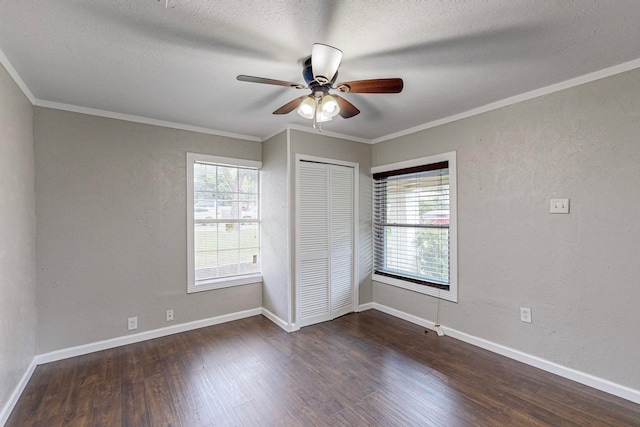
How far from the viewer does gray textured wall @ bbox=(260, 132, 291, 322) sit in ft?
11.4

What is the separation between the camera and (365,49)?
6.15 feet

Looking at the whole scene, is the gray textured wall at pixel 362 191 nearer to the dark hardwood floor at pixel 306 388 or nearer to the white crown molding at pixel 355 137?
the white crown molding at pixel 355 137

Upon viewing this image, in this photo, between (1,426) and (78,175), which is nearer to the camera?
(1,426)

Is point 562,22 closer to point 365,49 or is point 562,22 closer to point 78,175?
point 365,49

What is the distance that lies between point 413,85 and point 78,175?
3198 millimetres

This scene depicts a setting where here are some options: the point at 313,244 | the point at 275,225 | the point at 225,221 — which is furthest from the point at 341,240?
the point at 225,221

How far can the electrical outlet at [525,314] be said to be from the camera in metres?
2.58

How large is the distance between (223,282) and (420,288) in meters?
2.40

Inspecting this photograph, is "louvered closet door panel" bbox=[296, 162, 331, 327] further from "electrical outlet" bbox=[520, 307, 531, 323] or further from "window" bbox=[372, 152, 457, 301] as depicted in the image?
"electrical outlet" bbox=[520, 307, 531, 323]

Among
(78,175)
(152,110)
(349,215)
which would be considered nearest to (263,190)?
(349,215)

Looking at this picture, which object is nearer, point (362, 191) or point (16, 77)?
point (16, 77)

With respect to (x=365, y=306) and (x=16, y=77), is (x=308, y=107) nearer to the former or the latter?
(x=16, y=77)

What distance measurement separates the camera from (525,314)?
8.53 feet

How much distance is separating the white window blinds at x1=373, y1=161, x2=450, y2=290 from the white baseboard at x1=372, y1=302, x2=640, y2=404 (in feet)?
1.61
